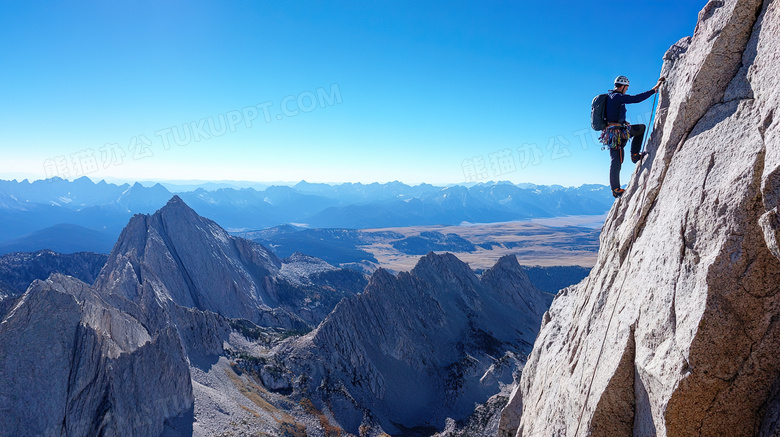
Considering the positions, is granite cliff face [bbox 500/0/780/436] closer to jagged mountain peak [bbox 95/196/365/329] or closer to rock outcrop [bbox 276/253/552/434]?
rock outcrop [bbox 276/253/552/434]

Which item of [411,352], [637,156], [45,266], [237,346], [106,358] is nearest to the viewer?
[637,156]

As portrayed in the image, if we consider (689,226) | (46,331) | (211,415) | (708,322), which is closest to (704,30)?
(689,226)

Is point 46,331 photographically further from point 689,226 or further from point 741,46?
point 741,46

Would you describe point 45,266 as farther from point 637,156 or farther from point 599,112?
point 637,156

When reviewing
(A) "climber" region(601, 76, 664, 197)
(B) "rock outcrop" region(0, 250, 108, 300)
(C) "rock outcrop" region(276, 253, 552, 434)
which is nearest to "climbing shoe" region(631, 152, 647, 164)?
(A) "climber" region(601, 76, 664, 197)

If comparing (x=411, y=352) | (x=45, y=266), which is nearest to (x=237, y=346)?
(x=411, y=352)

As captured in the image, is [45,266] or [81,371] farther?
[45,266]
